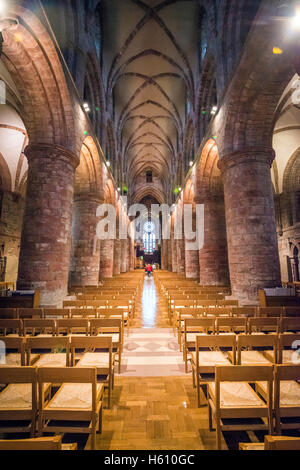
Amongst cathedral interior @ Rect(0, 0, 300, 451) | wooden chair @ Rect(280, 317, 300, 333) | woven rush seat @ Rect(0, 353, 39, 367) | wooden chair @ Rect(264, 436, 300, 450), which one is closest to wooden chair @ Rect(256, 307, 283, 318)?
cathedral interior @ Rect(0, 0, 300, 451)

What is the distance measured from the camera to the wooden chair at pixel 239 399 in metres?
1.80

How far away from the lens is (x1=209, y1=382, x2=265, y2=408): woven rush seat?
196cm

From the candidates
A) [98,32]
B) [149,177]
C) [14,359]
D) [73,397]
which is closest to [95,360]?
[73,397]

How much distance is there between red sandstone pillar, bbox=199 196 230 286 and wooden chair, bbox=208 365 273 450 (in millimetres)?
9827

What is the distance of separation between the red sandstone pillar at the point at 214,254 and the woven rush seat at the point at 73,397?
33.5ft

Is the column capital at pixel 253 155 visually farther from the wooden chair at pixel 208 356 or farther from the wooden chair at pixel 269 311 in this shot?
the wooden chair at pixel 208 356

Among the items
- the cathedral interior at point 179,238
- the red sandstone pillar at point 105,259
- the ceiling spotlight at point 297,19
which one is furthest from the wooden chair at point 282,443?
the red sandstone pillar at point 105,259

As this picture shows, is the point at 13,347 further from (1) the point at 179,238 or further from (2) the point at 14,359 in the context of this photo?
(1) the point at 179,238
